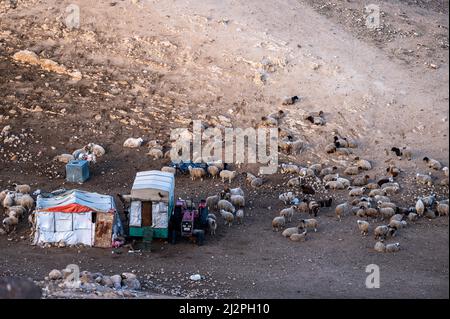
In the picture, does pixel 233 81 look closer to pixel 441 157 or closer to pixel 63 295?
pixel 441 157

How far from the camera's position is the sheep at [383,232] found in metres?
23.1

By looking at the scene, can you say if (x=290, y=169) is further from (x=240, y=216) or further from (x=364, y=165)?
(x=240, y=216)

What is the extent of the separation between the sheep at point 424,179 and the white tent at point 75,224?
933 centimetres

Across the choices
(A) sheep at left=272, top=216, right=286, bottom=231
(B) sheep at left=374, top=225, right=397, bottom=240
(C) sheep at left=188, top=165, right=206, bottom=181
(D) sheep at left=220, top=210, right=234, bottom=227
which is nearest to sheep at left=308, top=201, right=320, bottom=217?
(A) sheep at left=272, top=216, right=286, bottom=231

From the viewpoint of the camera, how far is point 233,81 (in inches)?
1192

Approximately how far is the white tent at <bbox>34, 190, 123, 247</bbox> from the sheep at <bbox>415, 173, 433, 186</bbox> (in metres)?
9.33

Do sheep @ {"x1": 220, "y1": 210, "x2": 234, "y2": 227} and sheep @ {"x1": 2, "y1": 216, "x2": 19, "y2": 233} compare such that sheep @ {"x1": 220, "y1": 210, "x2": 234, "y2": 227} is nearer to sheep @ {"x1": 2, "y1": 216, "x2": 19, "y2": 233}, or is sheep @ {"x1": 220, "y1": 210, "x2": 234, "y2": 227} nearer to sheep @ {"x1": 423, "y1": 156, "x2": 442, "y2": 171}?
sheep @ {"x1": 2, "y1": 216, "x2": 19, "y2": 233}

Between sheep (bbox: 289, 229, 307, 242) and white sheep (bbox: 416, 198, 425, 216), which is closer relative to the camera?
sheep (bbox: 289, 229, 307, 242)

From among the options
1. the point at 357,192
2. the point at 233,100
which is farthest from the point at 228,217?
the point at 233,100

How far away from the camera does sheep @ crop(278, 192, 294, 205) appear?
25.3 meters

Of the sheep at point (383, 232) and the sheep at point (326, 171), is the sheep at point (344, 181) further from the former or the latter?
the sheep at point (383, 232)

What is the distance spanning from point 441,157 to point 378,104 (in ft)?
10.5

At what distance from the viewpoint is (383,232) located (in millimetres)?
23125

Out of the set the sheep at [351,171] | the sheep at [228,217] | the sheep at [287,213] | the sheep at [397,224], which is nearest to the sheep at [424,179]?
the sheep at [351,171]
